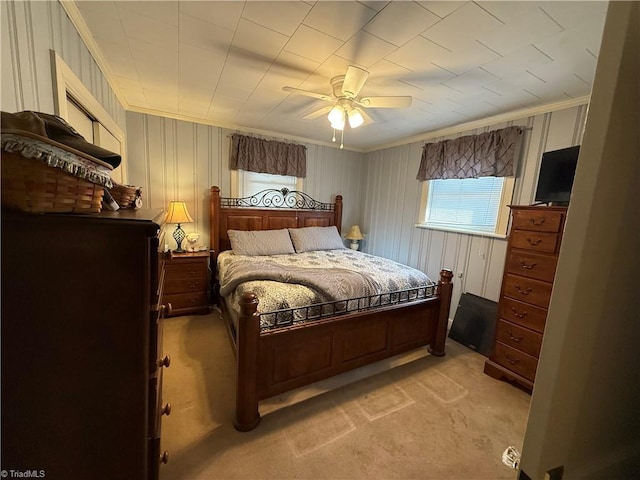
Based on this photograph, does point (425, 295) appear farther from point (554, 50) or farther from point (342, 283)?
point (554, 50)

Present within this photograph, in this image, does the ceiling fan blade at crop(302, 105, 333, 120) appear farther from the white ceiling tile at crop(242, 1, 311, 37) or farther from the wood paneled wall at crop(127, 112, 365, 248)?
the wood paneled wall at crop(127, 112, 365, 248)

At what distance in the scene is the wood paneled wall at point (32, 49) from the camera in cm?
99

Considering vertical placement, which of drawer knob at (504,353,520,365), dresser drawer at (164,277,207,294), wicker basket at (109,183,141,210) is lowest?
drawer knob at (504,353,520,365)

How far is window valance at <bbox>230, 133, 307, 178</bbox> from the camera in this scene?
3.69 m

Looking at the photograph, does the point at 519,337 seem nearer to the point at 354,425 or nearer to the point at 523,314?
the point at 523,314

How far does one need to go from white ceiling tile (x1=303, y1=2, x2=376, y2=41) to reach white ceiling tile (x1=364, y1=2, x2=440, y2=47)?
6 cm

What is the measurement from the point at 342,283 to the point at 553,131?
95.8 inches

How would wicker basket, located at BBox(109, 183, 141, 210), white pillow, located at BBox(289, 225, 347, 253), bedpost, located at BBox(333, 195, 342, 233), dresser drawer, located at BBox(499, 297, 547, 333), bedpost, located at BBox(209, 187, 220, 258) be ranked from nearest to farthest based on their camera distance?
wicker basket, located at BBox(109, 183, 141, 210), dresser drawer, located at BBox(499, 297, 547, 333), bedpost, located at BBox(209, 187, 220, 258), white pillow, located at BBox(289, 225, 347, 253), bedpost, located at BBox(333, 195, 342, 233)

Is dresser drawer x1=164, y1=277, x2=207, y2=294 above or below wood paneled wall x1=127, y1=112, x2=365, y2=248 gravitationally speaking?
below

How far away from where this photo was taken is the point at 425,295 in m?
2.58

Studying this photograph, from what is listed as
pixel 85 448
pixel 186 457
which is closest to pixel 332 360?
pixel 186 457

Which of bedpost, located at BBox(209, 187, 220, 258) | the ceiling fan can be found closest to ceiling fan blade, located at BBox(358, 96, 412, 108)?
the ceiling fan

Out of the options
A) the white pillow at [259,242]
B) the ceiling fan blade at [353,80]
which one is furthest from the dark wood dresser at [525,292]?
the white pillow at [259,242]

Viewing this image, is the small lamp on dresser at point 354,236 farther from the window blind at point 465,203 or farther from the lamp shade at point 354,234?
the window blind at point 465,203
